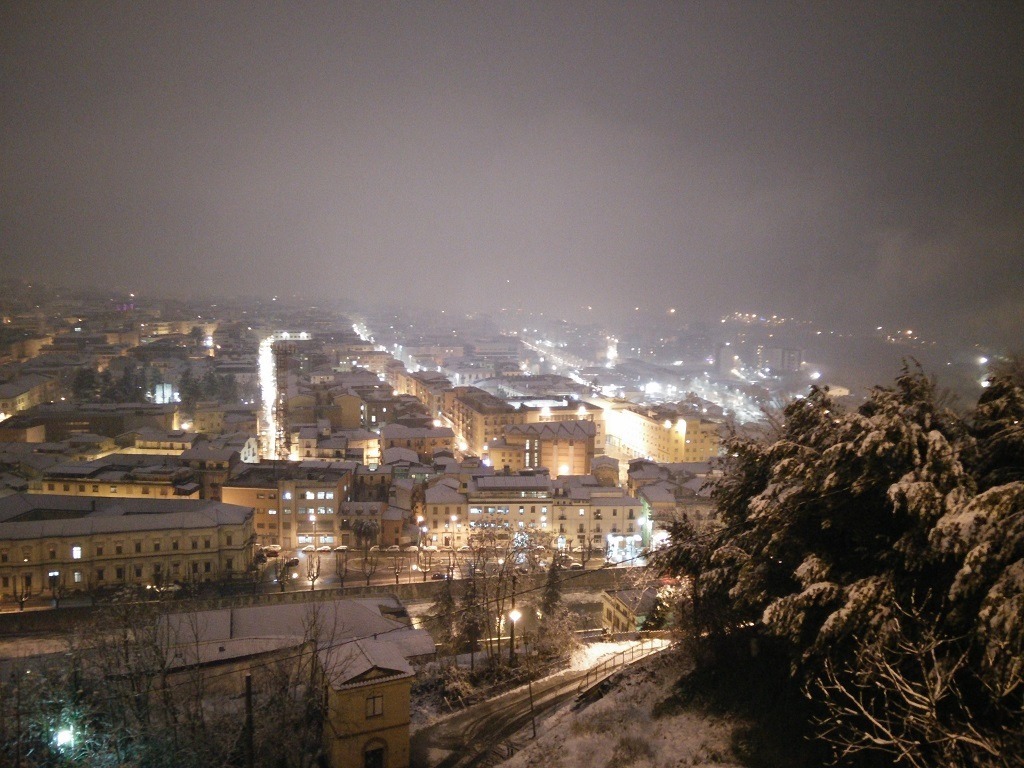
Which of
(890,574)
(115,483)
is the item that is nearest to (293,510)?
(115,483)

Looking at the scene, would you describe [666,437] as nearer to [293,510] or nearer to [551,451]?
[551,451]

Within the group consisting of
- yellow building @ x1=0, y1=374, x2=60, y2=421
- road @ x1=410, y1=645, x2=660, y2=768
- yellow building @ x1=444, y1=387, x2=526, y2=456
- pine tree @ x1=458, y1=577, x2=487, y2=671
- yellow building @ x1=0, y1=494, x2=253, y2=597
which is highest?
yellow building @ x1=0, y1=374, x2=60, y2=421

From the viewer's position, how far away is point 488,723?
7637 mm

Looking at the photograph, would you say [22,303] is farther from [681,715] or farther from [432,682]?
[681,715]

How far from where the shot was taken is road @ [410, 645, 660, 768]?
23.1 ft

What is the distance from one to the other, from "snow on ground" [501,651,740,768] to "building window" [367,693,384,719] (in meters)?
1.46

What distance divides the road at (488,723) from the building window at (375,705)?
728mm

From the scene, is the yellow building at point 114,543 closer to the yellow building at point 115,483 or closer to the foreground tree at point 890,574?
the yellow building at point 115,483

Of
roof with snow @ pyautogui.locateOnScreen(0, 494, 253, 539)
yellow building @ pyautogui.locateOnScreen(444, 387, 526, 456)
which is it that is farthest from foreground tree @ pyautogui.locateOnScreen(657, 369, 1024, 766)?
yellow building @ pyautogui.locateOnScreen(444, 387, 526, 456)

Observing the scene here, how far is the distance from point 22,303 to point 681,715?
63.8 metres

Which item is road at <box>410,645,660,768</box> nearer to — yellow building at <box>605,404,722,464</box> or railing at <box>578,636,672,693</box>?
railing at <box>578,636,672,693</box>

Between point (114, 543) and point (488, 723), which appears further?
point (114, 543)

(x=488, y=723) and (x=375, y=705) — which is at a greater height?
(x=375, y=705)

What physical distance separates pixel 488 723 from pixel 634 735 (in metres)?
2.48
